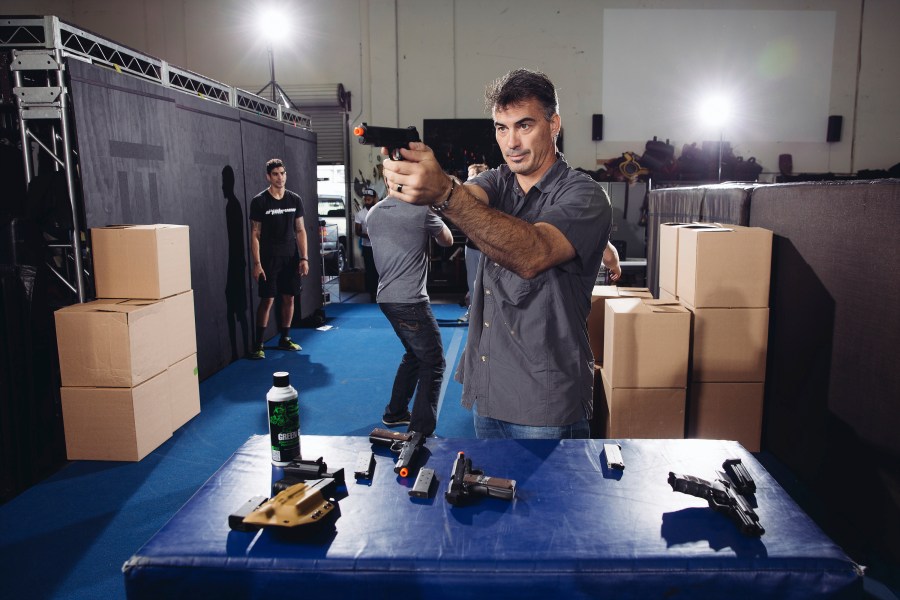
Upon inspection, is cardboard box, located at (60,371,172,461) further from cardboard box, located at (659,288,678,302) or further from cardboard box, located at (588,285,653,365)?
cardboard box, located at (659,288,678,302)

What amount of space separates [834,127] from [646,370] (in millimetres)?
9116

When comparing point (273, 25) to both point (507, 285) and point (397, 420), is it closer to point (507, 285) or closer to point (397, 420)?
point (397, 420)

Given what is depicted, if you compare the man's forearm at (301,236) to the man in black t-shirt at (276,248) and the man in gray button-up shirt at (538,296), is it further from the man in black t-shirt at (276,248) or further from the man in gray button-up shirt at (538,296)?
the man in gray button-up shirt at (538,296)

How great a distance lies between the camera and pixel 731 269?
3.46 meters

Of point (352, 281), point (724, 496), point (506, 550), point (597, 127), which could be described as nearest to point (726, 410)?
point (724, 496)

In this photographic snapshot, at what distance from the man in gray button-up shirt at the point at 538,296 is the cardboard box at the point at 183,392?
289 cm

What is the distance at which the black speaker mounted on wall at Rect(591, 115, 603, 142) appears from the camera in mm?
10242

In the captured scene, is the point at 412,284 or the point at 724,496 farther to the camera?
the point at 412,284

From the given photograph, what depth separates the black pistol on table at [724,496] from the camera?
1.18 m

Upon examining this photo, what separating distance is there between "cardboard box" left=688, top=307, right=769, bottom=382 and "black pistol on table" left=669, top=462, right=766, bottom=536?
88.8 inches

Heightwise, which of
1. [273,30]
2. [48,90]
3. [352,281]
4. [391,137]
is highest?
[273,30]

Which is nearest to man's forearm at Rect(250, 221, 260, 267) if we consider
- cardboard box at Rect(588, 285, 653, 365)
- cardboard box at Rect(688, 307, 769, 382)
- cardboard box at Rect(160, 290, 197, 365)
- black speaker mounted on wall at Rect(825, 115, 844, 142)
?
cardboard box at Rect(160, 290, 197, 365)

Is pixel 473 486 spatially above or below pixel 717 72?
below

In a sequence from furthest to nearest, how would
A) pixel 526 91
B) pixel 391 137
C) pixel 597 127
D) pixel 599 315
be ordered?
1. pixel 597 127
2. pixel 599 315
3. pixel 526 91
4. pixel 391 137
